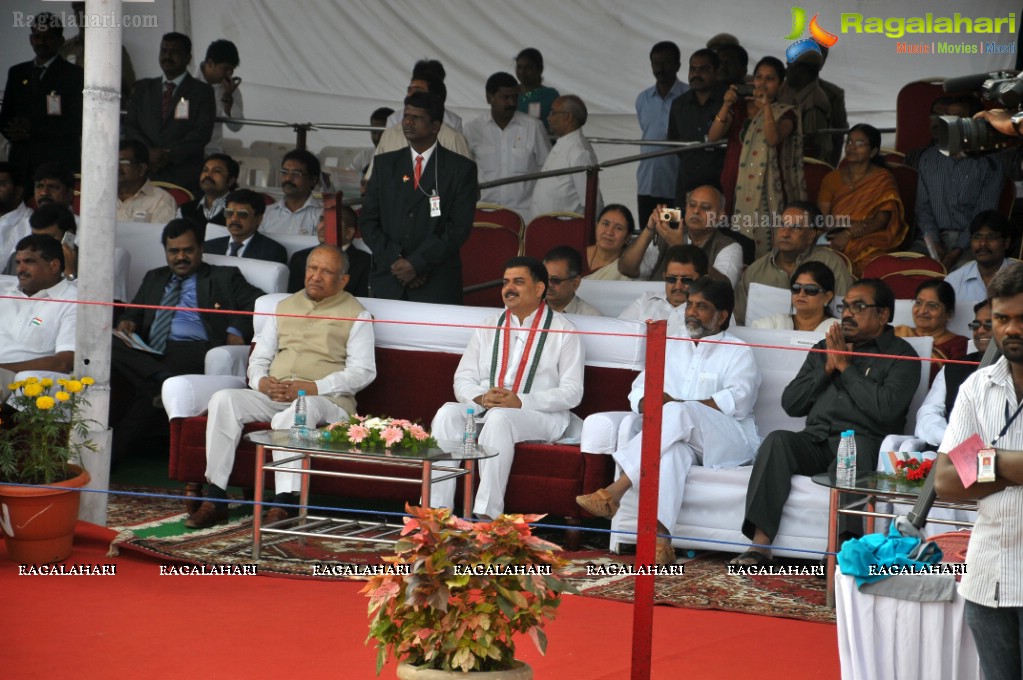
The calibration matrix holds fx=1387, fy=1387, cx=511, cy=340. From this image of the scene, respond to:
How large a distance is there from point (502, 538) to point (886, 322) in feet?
10.1

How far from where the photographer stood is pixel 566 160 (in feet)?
28.5

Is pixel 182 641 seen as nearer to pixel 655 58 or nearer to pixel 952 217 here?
pixel 952 217

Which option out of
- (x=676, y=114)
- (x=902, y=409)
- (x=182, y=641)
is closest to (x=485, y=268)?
(x=676, y=114)

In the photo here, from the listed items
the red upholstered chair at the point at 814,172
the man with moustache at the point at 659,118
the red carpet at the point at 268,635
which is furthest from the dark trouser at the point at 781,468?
the man with moustache at the point at 659,118

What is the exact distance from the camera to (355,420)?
557 cm

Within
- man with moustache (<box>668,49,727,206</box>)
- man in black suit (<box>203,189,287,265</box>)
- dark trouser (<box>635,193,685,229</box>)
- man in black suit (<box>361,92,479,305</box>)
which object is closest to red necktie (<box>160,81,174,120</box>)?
man in black suit (<box>203,189,287,265</box>)

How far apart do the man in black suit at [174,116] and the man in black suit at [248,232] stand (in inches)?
59.2

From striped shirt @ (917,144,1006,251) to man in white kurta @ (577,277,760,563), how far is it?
6.84 ft

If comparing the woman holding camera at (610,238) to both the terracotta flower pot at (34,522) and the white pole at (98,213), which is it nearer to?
the white pole at (98,213)

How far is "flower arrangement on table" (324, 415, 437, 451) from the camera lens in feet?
17.7

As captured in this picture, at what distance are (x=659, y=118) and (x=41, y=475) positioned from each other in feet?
16.8

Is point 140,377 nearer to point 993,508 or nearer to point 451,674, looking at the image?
point 451,674

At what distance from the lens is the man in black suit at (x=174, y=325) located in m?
6.88

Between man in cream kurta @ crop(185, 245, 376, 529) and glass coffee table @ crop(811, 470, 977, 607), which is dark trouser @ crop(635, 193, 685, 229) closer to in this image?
man in cream kurta @ crop(185, 245, 376, 529)
